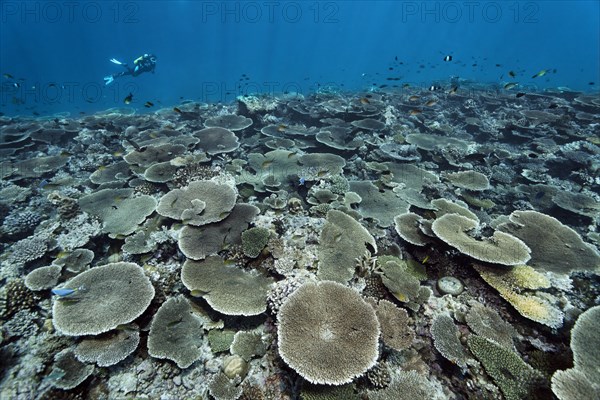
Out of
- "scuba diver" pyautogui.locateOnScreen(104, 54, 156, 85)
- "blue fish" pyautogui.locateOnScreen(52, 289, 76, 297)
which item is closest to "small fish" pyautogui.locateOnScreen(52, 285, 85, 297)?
"blue fish" pyautogui.locateOnScreen(52, 289, 76, 297)

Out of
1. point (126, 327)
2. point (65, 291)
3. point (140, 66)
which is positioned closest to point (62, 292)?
point (65, 291)

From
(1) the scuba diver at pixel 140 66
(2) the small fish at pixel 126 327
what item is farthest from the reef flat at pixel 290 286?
(1) the scuba diver at pixel 140 66

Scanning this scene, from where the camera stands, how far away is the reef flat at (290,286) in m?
3.30

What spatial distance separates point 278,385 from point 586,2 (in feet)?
571

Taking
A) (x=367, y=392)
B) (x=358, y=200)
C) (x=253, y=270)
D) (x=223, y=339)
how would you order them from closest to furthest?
1. (x=367, y=392)
2. (x=223, y=339)
3. (x=253, y=270)
4. (x=358, y=200)

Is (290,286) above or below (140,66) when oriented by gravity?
above

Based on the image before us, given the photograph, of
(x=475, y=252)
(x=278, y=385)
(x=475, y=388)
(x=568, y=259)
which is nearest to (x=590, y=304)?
(x=568, y=259)

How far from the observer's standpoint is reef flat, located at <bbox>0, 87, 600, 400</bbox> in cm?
330

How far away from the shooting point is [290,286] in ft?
12.6

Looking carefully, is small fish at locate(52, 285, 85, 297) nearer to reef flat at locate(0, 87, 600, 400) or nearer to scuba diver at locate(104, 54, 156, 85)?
reef flat at locate(0, 87, 600, 400)

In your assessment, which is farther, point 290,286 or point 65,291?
point 290,286

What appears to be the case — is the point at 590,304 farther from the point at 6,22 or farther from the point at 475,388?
the point at 6,22

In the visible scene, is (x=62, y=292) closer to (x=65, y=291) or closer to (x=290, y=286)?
(x=65, y=291)

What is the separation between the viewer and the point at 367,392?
3.21 meters
